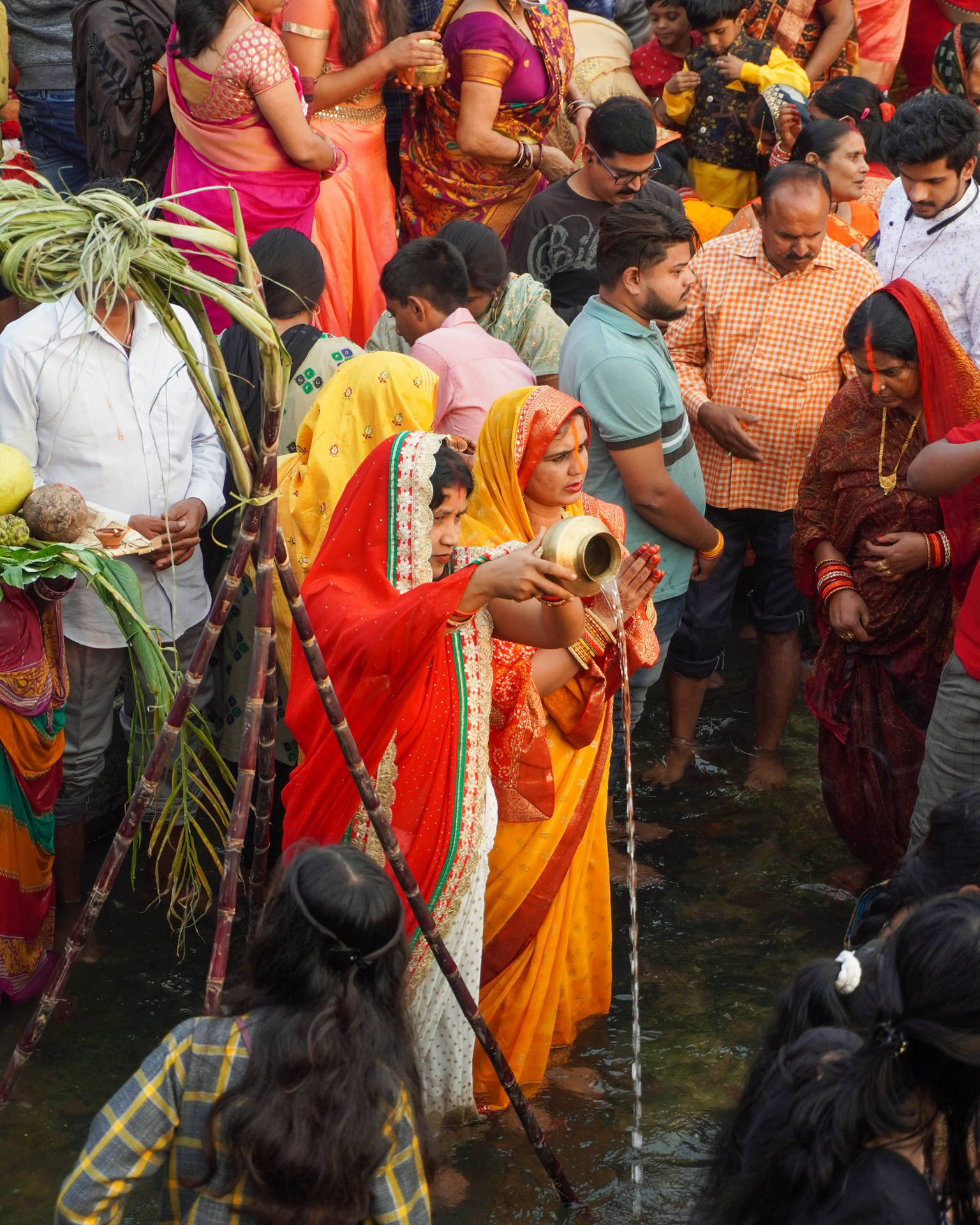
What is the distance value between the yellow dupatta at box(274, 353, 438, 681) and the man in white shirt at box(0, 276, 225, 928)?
41cm

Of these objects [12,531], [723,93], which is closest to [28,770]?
[12,531]

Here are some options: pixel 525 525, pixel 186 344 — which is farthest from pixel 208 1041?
pixel 525 525

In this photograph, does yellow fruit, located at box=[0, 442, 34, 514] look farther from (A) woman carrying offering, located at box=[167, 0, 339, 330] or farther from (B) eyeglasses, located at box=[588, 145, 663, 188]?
(B) eyeglasses, located at box=[588, 145, 663, 188]

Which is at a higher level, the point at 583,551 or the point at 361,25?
the point at 361,25

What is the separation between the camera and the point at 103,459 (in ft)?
13.7

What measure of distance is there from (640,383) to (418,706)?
1797mm

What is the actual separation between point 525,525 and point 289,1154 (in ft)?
7.07

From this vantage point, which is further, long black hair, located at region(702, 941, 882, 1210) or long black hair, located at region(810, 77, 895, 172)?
long black hair, located at region(810, 77, 895, 172)

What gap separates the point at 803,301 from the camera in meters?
5.38

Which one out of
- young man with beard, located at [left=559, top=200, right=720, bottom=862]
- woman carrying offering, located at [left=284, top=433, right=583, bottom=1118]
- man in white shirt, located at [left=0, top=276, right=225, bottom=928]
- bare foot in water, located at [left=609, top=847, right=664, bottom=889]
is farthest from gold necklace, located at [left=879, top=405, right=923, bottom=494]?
man in white shirt, located at [left=0, top=276, right=225, bottom=928]

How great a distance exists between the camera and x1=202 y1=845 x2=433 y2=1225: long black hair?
2.07 metres

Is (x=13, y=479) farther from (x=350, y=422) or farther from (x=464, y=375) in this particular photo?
(x=464, y=375)

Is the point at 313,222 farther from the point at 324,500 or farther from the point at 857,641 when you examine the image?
the point at 857,641

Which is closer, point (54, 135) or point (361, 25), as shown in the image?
point (361, 25)
